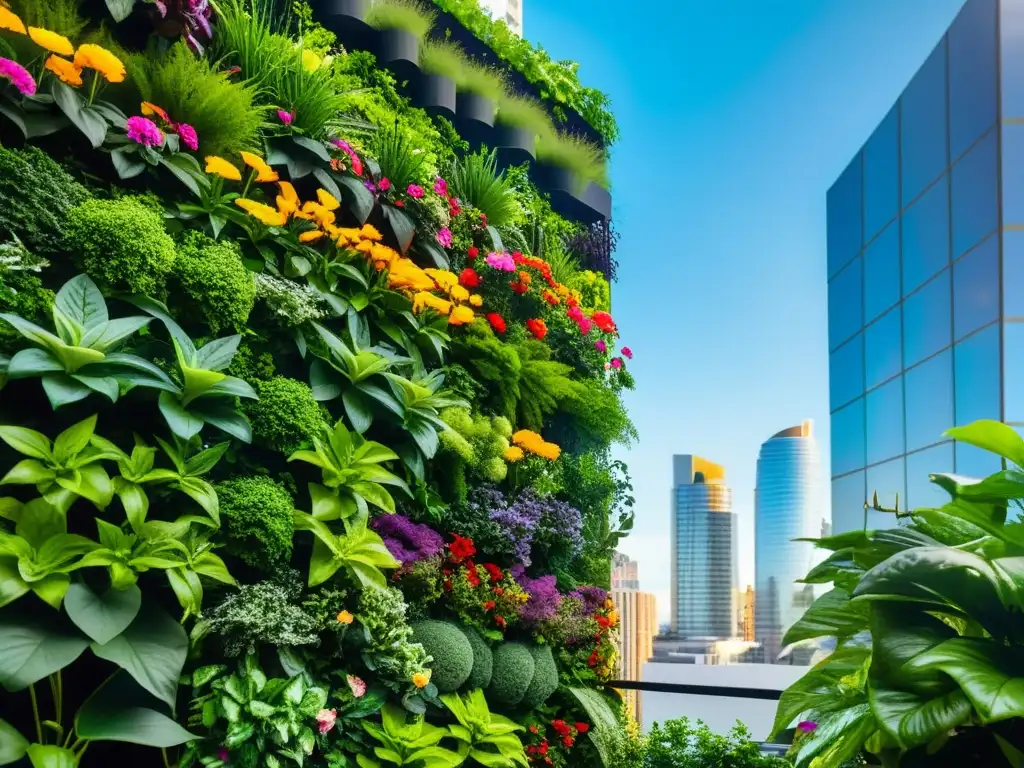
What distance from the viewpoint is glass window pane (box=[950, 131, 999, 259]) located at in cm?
572

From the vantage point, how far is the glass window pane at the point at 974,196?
572 cm

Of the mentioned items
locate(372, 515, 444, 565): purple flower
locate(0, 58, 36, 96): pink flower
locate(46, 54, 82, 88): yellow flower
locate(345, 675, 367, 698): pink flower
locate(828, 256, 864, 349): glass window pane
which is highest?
locate(828, 256, 864, 349): glass window pane

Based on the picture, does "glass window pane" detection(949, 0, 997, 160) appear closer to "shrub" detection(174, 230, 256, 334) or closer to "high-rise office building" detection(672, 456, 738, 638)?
"high-rise office building" detection(672, 456, 738, 638)

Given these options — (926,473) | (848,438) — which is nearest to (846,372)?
(848,438)

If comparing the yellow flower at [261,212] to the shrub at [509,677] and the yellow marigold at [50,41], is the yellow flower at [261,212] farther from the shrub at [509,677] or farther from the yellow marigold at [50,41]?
the shrub at [509,677]

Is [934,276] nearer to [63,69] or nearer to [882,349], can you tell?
[882,349]

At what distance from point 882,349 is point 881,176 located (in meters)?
1.72

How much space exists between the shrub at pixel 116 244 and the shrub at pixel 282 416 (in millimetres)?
A: 476

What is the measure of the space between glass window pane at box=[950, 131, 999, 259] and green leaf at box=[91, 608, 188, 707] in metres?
5.52

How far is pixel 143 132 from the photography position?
8.82ft

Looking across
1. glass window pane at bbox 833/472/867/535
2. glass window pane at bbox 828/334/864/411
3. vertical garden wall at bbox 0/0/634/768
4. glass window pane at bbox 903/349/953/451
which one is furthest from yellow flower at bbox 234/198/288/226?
glass window pane at bbox 828/334/864/411

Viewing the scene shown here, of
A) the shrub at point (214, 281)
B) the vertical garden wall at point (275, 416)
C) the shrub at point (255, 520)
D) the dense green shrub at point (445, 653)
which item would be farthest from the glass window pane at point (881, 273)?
the shrub at point (255, 520)

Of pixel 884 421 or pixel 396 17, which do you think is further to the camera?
pixel 884 421

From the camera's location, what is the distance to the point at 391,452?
9.57ft
